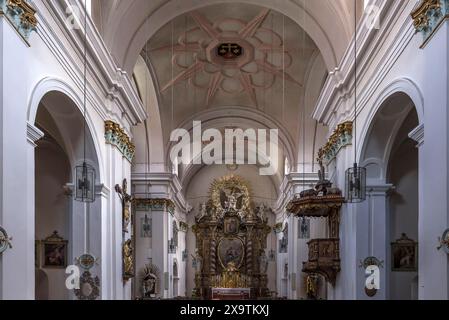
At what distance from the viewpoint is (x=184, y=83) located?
64.8 ft

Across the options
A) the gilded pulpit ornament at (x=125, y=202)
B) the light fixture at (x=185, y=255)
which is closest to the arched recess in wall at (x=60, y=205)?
the gilded pulpit ornament at (x=125, y=202)

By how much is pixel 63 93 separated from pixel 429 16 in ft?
17.2

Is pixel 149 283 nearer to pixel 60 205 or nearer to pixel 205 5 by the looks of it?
pixel 60 205

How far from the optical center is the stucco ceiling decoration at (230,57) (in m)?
17.0

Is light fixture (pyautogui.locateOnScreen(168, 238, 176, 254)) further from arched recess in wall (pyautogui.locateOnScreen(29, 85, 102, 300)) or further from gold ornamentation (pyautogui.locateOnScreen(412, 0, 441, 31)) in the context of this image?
gold ornamentation (pyautogui.locateOnScreen(412, 0, 441, 31))

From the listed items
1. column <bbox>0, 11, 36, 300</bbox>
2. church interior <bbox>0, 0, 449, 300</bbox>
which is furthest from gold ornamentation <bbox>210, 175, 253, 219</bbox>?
column <bbox>0, 11, 36, 300</bbox>

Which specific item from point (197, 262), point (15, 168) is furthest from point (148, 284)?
point (15, 168)

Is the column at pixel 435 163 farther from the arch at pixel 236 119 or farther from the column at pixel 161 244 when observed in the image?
the arch at pixel 236 119

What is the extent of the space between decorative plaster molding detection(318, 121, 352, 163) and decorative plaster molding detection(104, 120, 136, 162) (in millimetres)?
4310

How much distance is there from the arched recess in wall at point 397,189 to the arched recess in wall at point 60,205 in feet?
15.7

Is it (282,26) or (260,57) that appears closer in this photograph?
(282,26)

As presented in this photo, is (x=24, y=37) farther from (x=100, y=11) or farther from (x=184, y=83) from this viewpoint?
(x=184, y=83)
